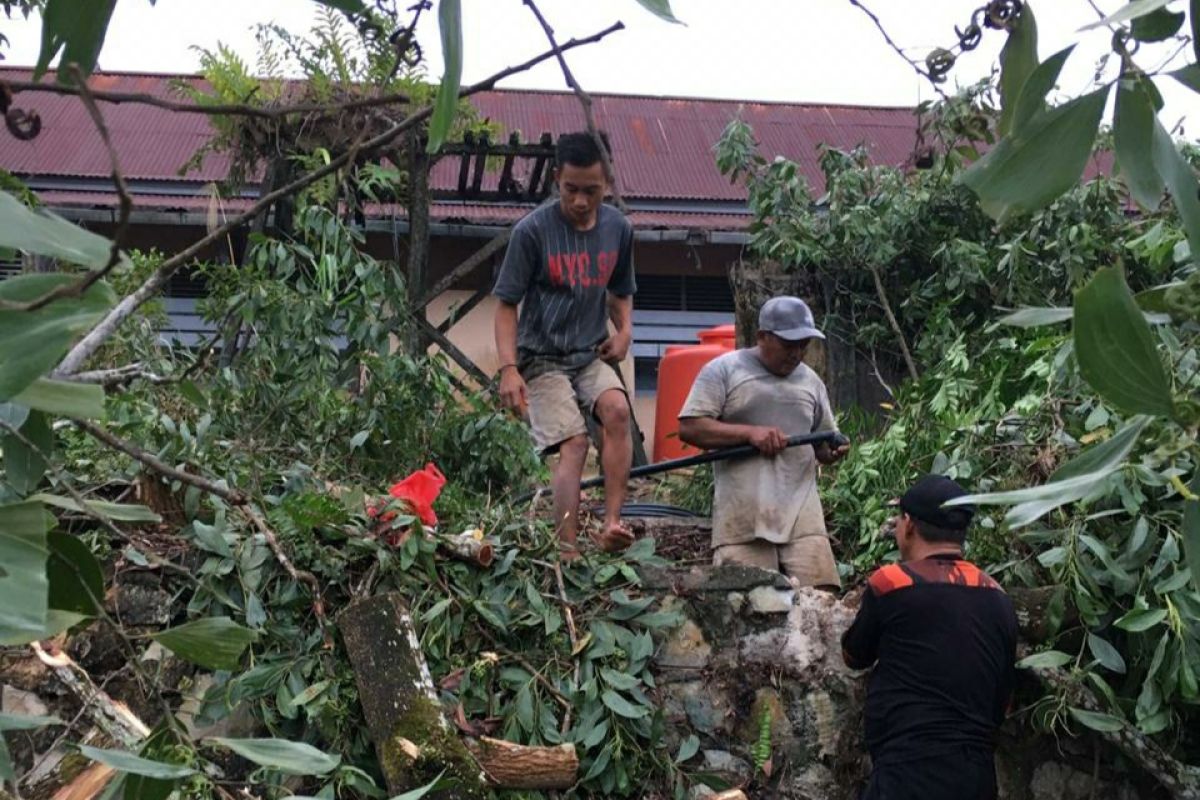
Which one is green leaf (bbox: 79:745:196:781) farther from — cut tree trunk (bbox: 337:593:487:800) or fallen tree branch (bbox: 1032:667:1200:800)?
fallen tree branch (bbox: 1032:667:1200:800)

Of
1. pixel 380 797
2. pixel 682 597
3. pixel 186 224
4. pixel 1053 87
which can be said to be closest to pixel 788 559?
pixel 682 597

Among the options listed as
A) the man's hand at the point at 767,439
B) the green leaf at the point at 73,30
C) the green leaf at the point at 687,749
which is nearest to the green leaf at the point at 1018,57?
the green leaf at the point at 73,30

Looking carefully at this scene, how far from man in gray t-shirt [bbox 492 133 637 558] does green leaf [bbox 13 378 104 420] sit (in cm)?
382

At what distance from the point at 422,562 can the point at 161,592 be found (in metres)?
0.86

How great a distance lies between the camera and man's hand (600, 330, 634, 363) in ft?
16.0

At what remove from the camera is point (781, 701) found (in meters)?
4.50

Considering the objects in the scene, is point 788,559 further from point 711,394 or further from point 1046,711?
point 1046,711

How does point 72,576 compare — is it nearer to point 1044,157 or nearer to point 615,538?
point 1044,157

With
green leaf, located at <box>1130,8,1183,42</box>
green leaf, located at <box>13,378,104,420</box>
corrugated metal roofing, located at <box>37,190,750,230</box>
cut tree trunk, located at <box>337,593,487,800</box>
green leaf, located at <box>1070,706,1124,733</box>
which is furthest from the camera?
corrugated metal roofing, located at <box>37,190,750,230</box>

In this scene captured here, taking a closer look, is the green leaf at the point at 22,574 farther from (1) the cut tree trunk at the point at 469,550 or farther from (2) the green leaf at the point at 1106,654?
(2) the green leaf at the point at 1106,654

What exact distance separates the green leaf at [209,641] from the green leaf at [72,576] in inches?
5.2

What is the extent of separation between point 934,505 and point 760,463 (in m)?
0.98

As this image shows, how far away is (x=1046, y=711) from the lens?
4.16 m

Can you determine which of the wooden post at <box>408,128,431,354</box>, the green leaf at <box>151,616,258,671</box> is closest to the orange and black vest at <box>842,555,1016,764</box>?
the green leaf at <box>151,616,258,671</box>
